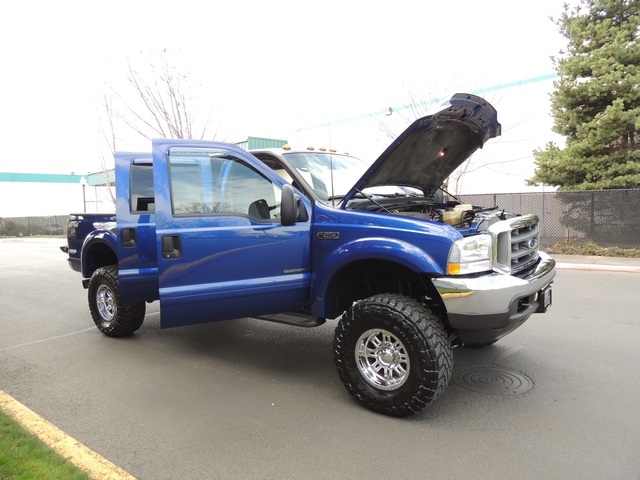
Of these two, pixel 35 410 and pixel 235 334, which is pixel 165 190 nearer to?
pixel 35 410

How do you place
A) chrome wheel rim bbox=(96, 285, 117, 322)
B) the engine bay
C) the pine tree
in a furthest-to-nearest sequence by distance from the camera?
the pine tree, chrome wheel rim bbox=(96, 285, 117, 322), the engine bay

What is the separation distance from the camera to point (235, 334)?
225 inches

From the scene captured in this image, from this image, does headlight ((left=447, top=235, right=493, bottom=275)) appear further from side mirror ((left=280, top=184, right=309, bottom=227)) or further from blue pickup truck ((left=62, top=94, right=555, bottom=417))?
side mirror ((left=280, top=184, right=309, bottom=227))

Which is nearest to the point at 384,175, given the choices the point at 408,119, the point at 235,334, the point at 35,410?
the point at 235,334

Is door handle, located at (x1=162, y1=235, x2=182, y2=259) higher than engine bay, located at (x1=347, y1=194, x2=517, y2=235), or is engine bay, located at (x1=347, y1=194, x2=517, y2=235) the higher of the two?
engine bay, located at (x1=347, y1=194, x2=517, y2=235)

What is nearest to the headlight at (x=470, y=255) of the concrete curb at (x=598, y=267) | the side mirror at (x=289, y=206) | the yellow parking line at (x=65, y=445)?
the side mirror at (x=289, y=206)

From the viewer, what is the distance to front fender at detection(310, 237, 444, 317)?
329cm

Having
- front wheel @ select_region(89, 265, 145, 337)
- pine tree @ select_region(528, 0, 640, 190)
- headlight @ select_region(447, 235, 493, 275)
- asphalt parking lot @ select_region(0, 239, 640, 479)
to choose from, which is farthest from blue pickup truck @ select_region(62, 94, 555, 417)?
pine tree @ select_region(528, 0, 640, 190)

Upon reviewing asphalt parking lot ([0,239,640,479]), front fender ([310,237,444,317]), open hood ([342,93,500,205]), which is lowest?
asphalt parking lot ([0,239,640,479])

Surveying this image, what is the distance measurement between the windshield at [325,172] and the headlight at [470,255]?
1.39 meters

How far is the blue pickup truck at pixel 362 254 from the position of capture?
10.7 feet

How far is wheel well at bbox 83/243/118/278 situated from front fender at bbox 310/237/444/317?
3.38 meters

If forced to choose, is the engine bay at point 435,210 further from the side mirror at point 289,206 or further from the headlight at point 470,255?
the side mirror at point 289,206

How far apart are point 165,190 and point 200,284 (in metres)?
0.86
